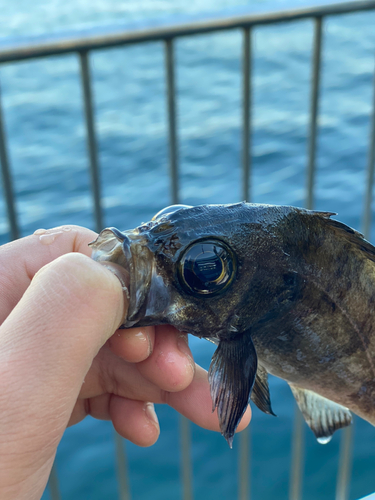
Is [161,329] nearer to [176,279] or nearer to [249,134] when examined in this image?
[176,279]

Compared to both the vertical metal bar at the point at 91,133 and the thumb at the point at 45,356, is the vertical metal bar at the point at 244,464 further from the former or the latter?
the thumb at the point at 45,356

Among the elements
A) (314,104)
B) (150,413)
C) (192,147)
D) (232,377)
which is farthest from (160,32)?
(192,147)

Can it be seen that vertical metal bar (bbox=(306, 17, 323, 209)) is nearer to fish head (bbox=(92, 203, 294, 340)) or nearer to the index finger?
the index finger

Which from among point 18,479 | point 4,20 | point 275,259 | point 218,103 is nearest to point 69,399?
point 18,479

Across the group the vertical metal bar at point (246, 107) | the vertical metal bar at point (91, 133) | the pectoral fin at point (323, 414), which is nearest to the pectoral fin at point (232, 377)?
the pectoral fin at point (323, 414)

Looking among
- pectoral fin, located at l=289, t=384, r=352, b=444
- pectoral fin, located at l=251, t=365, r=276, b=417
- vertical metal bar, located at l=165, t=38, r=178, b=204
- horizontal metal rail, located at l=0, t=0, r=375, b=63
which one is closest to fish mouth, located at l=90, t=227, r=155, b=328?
pectoral fin, located at l=251, t=365, r=276, b=417

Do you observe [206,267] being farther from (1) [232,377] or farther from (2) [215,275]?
(1) [232,377]
